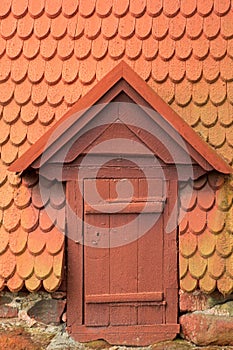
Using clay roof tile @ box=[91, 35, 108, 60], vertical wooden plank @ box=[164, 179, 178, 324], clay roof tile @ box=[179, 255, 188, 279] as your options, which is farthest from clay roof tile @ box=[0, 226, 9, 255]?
clay roof tile @ box=[91, 35, 108, 60]

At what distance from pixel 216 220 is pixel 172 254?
36 cm

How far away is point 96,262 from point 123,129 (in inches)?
34.1

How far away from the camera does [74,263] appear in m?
5.15

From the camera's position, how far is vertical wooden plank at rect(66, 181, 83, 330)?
16.9 ft

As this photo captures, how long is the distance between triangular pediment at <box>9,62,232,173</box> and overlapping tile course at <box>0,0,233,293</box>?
24 centimetres

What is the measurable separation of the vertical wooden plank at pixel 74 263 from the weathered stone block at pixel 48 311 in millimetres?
59

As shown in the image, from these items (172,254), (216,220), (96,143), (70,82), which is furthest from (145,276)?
(70,82)

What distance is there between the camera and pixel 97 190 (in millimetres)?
5152

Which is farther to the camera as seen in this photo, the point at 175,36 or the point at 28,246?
the point at 175,36

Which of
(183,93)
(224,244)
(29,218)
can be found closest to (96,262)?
(29,218)

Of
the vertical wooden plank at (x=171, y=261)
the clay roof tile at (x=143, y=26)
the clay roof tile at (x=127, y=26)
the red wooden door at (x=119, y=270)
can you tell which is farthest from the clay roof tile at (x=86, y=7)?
the vertical wooden plank at (x=171, y=261)

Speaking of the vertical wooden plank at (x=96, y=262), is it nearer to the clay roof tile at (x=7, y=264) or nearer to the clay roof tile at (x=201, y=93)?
the clay roof tile at (x=7, y=264)

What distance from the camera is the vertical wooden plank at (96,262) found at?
5145mm

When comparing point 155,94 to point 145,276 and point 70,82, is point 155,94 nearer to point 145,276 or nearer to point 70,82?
point 70,82
